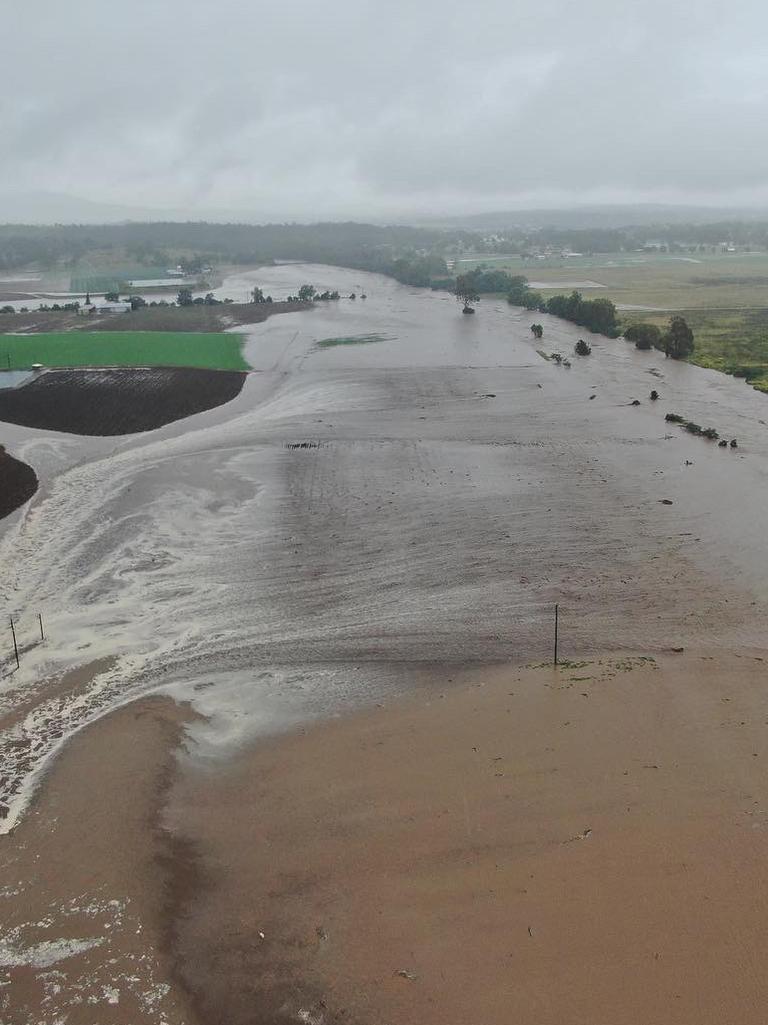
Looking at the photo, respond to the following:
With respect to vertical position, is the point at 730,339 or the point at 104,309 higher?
the point at 104,309

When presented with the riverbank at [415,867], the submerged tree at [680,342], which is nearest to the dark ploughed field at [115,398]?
the riverbank at [415,867]

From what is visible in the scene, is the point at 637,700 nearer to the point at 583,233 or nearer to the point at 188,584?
the point at 188,584

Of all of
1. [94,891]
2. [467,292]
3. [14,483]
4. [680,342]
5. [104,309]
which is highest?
[467,292]

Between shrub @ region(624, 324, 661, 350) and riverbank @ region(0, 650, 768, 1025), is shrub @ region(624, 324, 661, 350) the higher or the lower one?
the higher one

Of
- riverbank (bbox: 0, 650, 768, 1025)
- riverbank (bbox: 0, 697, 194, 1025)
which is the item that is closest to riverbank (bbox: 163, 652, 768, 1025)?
riverbank (bbox: 0, 650, 768, 1025)

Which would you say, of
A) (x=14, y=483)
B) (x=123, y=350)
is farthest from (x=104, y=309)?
(x=14, y=483)

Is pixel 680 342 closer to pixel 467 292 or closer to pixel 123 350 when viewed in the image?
pixel 467 292

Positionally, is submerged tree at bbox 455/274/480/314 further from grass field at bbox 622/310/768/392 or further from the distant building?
the distant building
